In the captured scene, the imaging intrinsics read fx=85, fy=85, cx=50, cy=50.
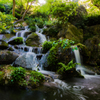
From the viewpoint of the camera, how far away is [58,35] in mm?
11523

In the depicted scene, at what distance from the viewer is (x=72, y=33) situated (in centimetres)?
1070

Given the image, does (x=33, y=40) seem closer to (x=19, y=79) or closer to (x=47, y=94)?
(x=19, y=79)

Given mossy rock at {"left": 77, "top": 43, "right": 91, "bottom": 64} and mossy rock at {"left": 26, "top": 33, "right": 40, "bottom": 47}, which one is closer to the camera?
mossy rock at {"left": 77, "top": 43, "right": 91, "bottom": 64}

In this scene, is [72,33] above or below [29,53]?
above

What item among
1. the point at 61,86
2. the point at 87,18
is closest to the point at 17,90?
the point at 61,86

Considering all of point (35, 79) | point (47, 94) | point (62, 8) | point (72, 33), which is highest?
point (62, 8)

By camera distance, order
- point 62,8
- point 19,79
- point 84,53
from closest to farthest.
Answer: point 19,79 → point 84,53 → point 62,8

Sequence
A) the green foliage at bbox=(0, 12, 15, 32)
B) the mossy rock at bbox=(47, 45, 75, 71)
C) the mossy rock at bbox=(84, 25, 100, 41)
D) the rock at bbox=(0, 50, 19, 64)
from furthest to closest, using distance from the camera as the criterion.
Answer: the mossy rock at bbox=(84, 25, 100, 41), the mossy rock at bbox=(47, 45, 75, 71), the green foliage at bbox=(0, 12, 15, 32), the rock at bbox=(0, 50, 19, 64)

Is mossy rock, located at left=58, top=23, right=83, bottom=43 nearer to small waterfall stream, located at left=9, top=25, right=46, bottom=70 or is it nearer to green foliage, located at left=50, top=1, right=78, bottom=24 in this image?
green foliage, located at left=50, top=1, right=78, bottom=24

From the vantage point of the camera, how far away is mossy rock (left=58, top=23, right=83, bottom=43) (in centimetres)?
1045

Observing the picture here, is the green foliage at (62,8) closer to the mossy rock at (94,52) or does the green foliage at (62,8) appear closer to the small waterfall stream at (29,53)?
the small waterfall stream at (29,53)

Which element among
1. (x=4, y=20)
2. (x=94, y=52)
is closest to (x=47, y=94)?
(x=4, y=20)

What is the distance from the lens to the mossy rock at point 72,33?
411 inches

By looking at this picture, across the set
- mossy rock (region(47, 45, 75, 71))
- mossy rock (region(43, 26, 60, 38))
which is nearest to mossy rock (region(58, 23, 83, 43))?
mossy rock (region(43, 26, 60, 38))
